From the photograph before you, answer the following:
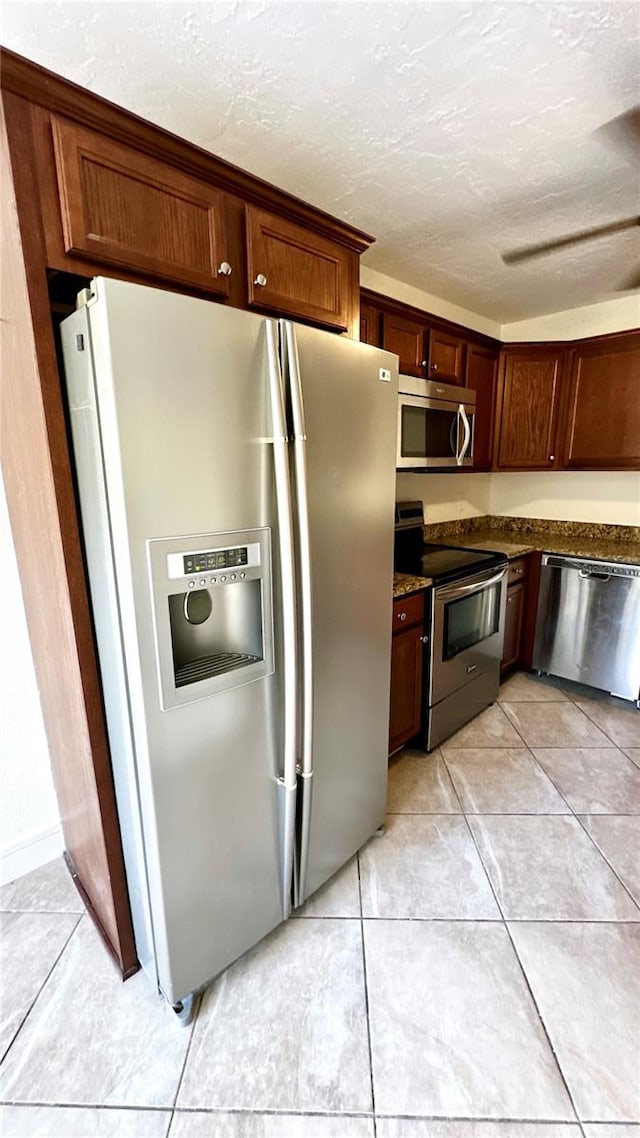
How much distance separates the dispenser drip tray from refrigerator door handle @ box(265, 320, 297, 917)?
11cm

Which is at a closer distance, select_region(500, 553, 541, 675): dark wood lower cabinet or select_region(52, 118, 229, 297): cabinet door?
select_region(52, 118, 229, 297): cabinet door

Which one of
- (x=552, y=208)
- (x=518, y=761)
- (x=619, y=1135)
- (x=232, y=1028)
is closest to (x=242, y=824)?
(x=232, y=1028)

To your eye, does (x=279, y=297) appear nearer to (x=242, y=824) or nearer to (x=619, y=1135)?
(x=242, y=824)

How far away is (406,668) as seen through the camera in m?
2.26

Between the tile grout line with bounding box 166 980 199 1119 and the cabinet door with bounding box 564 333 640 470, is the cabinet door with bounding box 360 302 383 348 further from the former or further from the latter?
the tile grout line with bounding box 166 980 199 1119

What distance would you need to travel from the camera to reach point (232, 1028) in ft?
4.29

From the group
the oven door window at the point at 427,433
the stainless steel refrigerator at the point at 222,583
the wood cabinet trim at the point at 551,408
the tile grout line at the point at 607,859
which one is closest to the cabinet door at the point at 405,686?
the stainless steel refrigerator at the point at 222,583

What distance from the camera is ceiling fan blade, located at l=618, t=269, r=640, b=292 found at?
2.68 metres

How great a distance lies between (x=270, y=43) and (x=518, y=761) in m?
2.82

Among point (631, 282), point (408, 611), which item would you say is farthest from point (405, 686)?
point (631, 282)

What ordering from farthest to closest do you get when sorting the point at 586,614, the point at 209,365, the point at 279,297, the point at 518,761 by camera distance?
the point at 586,614 < the point at 518,761 < the point at 279,297 < the point at 209,365

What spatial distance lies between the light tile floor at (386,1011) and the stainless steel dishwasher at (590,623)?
1.14 meters

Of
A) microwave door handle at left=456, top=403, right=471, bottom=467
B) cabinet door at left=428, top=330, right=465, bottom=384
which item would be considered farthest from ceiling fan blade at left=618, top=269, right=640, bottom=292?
microwave door handle at left=456, top=403, right=471, bottom=467

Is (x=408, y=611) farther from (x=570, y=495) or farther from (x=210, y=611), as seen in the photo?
(x=570, y=495)
